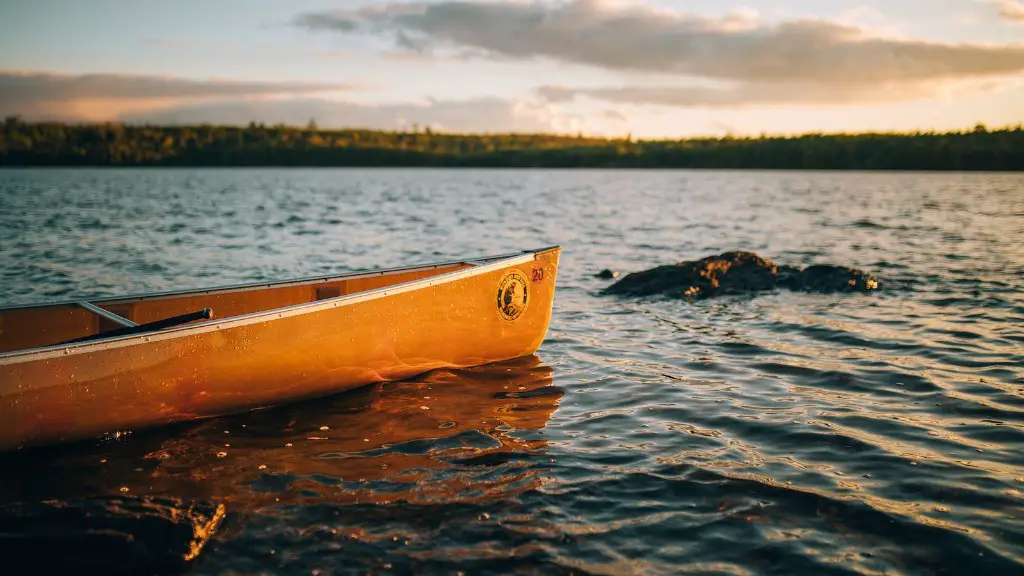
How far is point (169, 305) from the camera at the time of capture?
9.22 metres

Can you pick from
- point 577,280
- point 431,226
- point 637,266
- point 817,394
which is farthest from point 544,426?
point 431,226

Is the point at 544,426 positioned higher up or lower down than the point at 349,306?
lower down

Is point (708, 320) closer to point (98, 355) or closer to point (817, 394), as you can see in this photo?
point (817, 394)

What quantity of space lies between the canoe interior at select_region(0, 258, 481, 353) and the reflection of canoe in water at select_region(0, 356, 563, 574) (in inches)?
69.8

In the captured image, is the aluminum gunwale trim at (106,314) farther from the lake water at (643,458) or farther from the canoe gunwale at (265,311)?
the lake water at (643,458)

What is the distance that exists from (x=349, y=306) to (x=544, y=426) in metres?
2.43

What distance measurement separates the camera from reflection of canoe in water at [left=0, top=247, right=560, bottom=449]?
21.9ft

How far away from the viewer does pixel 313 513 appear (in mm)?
5688

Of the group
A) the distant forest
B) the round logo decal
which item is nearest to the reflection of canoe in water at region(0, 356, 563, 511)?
the round logo decal

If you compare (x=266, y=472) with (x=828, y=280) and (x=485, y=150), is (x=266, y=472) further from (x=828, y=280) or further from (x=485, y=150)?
(x=485, y=150)

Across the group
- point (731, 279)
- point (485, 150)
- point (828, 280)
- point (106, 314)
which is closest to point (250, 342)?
point (106, 314)

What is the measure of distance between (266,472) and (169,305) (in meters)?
3.60

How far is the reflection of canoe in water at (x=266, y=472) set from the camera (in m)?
4.89

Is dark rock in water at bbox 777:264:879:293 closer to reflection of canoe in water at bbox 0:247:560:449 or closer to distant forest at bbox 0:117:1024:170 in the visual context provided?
reflection of canoe in water at bbox 0:247:560:449
